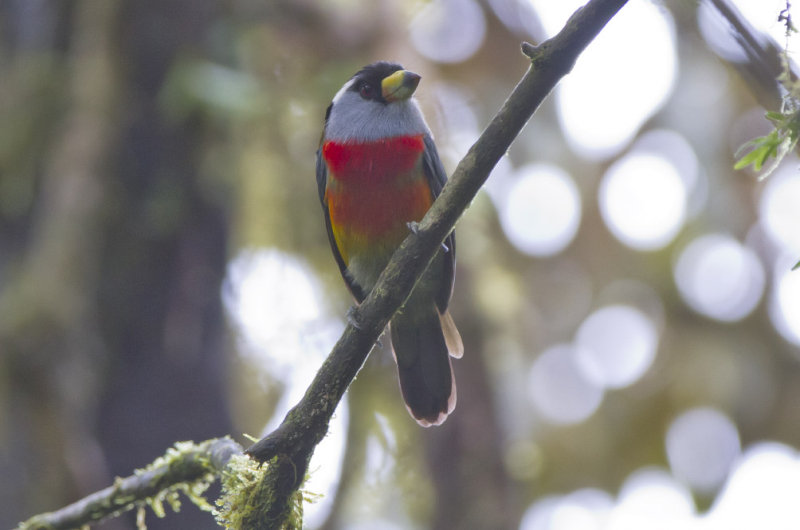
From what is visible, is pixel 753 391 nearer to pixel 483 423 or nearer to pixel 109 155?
pixel 483 423

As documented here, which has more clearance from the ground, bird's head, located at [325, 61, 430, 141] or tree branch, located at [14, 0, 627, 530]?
bird's head, located at [325, 61, 430, 141]

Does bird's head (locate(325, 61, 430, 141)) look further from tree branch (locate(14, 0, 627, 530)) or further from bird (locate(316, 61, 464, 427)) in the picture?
tree branch (locate(14, 0, 627, 530))

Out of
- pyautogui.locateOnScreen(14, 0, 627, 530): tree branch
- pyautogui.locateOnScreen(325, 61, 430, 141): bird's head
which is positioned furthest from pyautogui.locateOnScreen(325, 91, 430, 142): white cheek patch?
pyautogui.locateOnScreen(14, 0, 627, 530): tree branch

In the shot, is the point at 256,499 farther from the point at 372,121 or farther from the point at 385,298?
the point at 372,121

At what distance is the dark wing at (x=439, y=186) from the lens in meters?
3.43

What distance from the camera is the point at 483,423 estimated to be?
5102 mm

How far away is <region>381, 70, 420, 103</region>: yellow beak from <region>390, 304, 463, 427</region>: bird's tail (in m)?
0.95

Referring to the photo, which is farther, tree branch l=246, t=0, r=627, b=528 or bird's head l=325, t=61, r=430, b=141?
bird's head l=325, t=61, r=430, b=141

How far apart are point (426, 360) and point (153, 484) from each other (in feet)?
4.66

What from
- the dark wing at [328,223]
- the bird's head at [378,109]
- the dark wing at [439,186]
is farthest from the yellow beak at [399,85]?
the dark wing at [328,223]

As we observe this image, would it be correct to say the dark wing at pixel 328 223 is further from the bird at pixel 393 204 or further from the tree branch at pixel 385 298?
the tree branch at pixel 385 298

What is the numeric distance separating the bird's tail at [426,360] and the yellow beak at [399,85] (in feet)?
3.13

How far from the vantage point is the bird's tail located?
3572 millimetres

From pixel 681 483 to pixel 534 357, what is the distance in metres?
1.65
